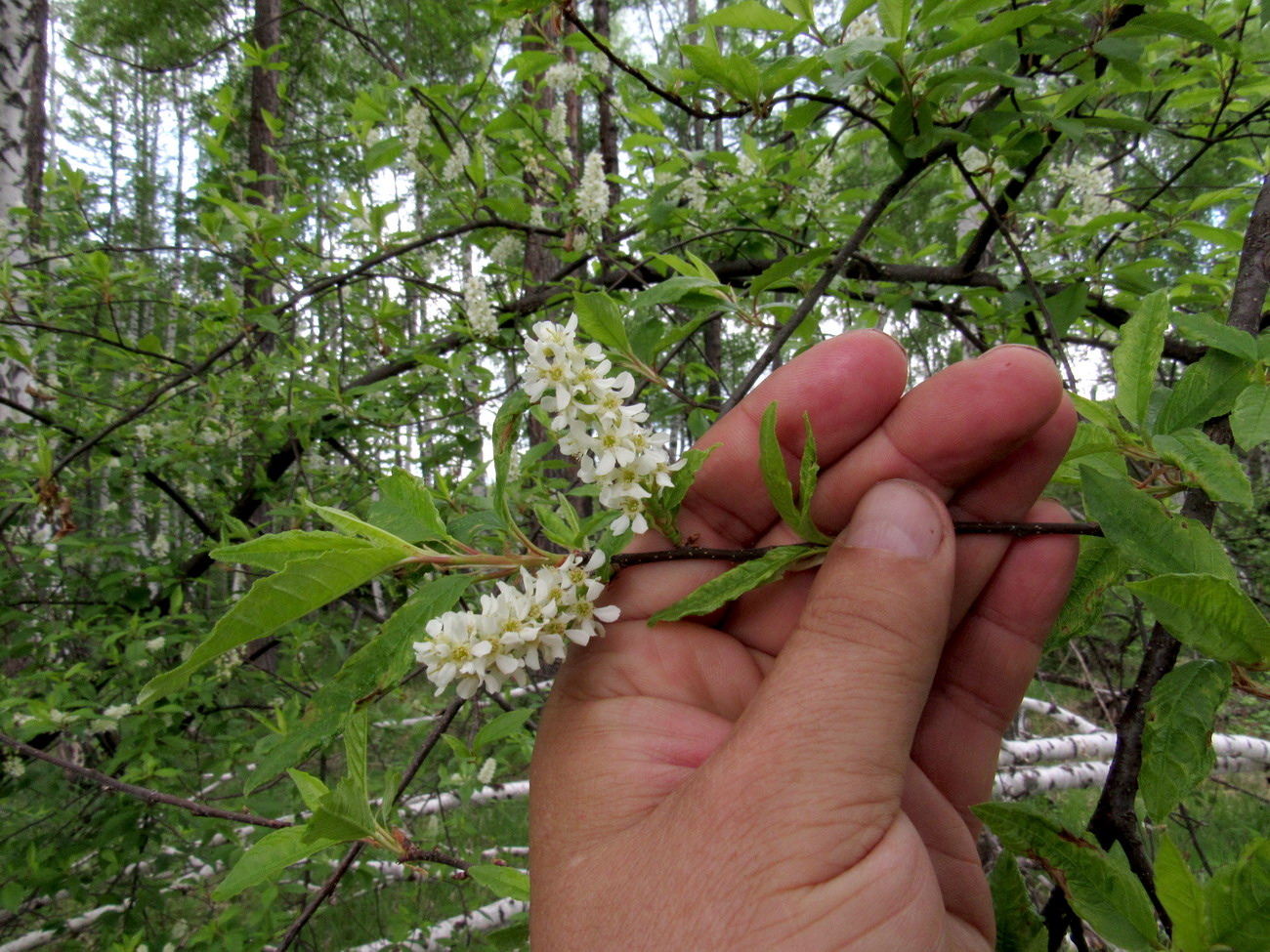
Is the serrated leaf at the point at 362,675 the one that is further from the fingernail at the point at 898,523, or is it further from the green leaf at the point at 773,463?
the fingernail at the point at 898,523

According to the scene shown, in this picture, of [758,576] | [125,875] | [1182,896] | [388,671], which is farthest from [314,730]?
[125,875]

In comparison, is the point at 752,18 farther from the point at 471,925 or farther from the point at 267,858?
the point at 471,925

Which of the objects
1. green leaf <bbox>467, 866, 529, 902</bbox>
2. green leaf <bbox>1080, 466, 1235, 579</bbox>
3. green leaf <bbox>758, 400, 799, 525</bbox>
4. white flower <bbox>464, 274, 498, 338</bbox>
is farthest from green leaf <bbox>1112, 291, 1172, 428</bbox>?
white flower <bbox>464, 274, 498, 338</bbox>

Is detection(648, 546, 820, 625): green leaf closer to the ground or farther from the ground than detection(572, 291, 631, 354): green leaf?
closer to the ground

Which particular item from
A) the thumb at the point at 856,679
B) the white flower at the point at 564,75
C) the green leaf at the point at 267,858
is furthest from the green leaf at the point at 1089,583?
the white flower at the point at 564,75

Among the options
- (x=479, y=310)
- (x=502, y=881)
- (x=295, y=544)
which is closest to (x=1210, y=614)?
(x=295, y=544)

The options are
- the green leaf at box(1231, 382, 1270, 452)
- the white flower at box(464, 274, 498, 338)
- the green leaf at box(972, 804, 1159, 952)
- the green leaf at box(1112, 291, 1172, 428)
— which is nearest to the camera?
the green leaf at box(972, 804, 1159, 952)

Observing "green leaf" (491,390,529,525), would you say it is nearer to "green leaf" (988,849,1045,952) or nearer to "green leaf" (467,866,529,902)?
"green leaf" (467,866,529,902)
